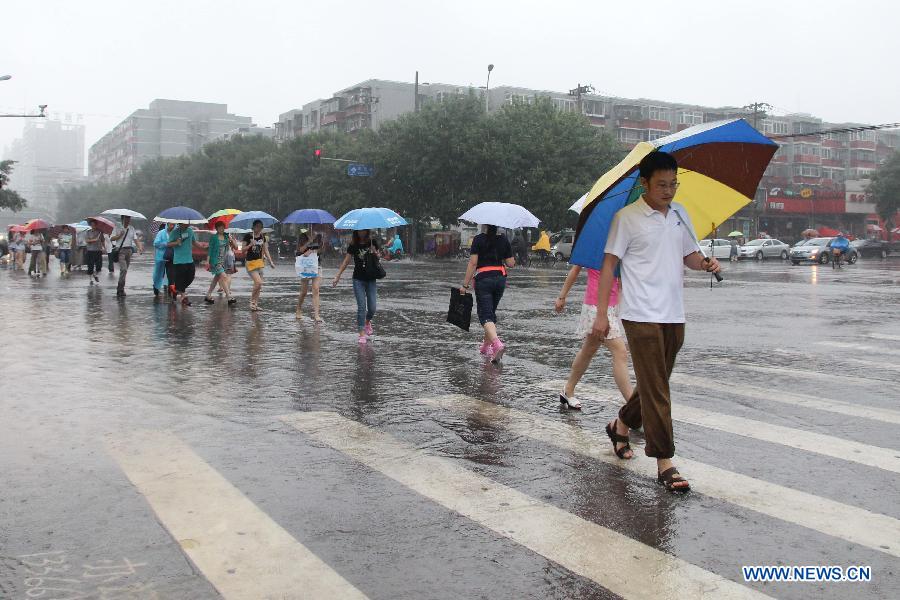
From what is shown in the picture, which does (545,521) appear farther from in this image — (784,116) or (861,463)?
(784,116)

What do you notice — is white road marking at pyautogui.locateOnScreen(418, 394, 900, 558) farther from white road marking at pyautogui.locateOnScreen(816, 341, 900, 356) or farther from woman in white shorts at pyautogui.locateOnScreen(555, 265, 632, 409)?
white road marking at pyautogui.locateOnScreen(816, 341, 900, 356)

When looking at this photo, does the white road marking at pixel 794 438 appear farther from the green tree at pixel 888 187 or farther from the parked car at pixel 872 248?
the green tree at pixel 888 187

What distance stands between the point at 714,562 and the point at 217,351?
7648 mm

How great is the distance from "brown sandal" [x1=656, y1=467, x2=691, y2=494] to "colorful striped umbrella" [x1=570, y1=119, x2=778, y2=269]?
4.63 ft

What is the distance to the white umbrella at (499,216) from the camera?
31.3 ft

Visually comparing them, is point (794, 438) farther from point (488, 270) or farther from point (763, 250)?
point (763, 250)

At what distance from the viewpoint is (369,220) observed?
11781 millimetres

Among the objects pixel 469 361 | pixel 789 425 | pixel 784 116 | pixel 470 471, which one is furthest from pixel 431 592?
pixel 784 116

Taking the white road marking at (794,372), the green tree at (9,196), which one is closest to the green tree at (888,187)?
the green tree at (9,196)

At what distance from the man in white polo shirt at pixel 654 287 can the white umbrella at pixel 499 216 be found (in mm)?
4254


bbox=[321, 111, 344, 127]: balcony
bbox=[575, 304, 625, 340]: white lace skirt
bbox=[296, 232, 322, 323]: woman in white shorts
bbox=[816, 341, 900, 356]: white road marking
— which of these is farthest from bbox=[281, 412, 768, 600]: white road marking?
bbox=[321, 111, 344, 127]: balcony

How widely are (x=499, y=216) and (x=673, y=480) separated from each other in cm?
515

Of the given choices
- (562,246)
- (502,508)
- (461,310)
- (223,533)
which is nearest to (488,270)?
(461,310)

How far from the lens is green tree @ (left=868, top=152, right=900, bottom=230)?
2876 inches
